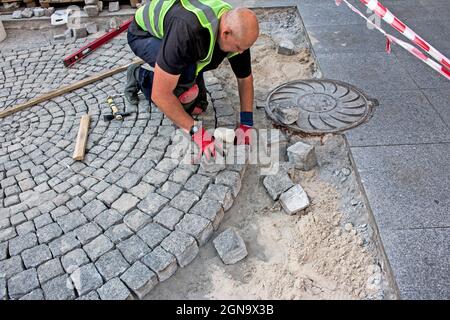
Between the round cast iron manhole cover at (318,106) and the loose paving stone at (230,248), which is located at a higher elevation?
the round cast iron manhole cover at (318,106)

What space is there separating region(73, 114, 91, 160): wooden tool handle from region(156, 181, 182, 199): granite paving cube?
87cm

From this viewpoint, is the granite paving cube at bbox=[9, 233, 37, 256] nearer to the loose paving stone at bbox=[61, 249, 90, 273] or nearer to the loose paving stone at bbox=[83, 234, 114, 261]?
the loose paving stone at bbox=[61, 249, 90, 273]

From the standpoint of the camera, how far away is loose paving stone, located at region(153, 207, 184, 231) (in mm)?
2998

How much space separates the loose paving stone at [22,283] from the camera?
8.62ft

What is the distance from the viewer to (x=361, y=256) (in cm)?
283

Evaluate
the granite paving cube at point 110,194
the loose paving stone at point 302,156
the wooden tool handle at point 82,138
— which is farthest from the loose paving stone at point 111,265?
the loose paving stone at point 302,156

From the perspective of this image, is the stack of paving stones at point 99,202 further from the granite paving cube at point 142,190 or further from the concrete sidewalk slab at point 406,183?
the concrete sidewalk slab at point 406,183

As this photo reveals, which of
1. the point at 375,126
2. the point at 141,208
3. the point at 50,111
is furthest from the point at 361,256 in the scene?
the point at 50,111

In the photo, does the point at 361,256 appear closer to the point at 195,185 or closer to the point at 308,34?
the point at 195,185

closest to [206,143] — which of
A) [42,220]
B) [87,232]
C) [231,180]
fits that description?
[231,180]

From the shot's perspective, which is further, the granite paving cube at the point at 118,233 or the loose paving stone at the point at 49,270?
the granite paving cube at the point at 118,233

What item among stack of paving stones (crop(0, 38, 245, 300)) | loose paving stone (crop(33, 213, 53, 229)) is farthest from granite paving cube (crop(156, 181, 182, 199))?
loose paving stone (crop(33, 213, 53, 229))

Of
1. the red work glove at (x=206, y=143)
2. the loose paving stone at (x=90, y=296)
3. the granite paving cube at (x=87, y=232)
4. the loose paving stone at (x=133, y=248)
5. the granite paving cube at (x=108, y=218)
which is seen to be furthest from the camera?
the red work glove at (x=206, y=143)

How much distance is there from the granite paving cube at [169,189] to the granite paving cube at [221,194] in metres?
0.24
